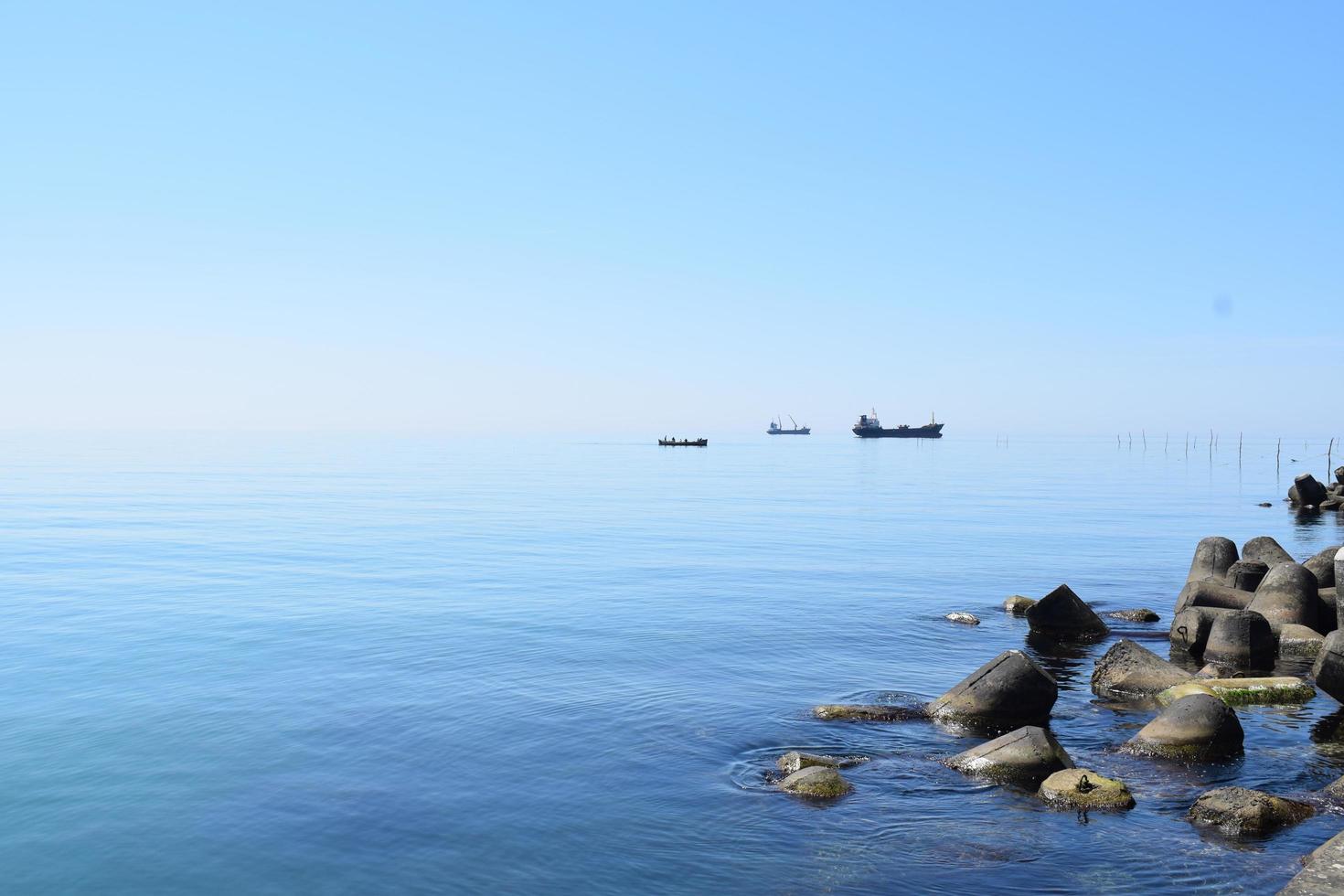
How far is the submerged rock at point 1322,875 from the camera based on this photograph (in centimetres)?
1073

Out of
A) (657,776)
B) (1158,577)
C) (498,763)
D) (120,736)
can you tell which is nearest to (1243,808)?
(657,776)

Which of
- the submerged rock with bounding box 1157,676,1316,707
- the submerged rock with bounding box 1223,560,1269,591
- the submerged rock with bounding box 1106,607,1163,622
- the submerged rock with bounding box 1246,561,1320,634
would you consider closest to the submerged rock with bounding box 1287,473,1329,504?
the submerged rock with bounding box 1223,560,1269,591

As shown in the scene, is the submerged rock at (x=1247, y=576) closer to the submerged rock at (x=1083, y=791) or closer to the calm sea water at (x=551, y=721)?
the calm sea water at (x=551, y=721)

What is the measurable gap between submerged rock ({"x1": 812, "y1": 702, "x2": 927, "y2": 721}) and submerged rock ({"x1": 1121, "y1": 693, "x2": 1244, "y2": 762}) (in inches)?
153

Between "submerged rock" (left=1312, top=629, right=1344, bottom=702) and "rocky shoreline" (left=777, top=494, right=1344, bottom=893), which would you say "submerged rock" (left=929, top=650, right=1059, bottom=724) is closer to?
"rocky shoreline" (left=777, top=494, right=1344, bottom=893)

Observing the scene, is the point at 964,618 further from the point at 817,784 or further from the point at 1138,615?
the point at 817,784

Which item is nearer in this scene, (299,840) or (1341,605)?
(299,840)

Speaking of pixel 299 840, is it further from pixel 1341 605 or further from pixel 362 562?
→ pixel 362 562

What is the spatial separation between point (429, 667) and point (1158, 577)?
28745 millimetres

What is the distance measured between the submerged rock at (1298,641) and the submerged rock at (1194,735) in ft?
28.7

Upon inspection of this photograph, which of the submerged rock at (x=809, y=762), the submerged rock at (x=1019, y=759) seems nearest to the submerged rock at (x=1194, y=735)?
the submerged rock at (x=1019, y=759)

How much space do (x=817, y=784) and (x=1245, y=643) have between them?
14.9 metres

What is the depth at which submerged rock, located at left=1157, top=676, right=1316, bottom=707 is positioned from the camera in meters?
20.4

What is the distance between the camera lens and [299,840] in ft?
45.4
